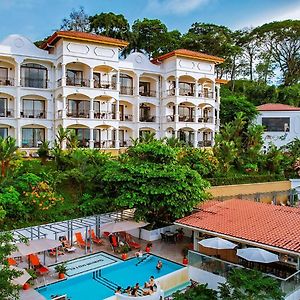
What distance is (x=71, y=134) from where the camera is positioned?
28.6 meters

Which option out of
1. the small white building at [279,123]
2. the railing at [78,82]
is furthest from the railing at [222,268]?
the small white building at [279,123]

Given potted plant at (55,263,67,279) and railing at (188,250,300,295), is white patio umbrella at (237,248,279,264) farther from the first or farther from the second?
potted plant at (55,263,67,279)

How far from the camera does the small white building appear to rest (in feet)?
142

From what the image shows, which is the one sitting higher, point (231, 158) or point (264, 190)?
point (231, 158)

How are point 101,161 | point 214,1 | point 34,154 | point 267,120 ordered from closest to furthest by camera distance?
point 214,1 < point 101,161 < point 34,154 < point 267,120

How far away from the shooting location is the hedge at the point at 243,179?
29984 millimetres

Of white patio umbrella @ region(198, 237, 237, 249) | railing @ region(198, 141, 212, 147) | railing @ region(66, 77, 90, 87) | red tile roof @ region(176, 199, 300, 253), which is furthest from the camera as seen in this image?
railing @ region(198, 141, 212, 147)

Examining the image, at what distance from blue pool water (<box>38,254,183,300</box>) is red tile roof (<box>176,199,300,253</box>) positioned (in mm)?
2599

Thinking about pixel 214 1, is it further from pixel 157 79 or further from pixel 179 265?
pixel 157 79

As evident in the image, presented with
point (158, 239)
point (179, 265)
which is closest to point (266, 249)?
point (179, 265)

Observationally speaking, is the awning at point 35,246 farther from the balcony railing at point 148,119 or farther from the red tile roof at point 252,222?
the balcony railing at point 148,119

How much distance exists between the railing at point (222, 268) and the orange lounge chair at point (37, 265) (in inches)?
254

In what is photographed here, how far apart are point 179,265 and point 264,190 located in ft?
56.0

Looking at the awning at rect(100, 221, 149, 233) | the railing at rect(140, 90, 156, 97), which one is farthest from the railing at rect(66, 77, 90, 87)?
the awning at rect(100, 221, 149, 233)
